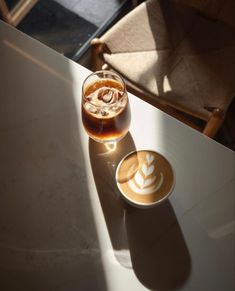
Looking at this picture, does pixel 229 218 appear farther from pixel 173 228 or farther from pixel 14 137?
pixel 14 137

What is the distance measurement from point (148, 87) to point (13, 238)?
22.3 inches

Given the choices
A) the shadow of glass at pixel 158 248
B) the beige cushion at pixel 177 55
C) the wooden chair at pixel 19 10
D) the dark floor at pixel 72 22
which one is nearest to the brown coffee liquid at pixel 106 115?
the shadow of glass at pixel 158 248

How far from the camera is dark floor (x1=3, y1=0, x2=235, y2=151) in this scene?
1560 millimetres

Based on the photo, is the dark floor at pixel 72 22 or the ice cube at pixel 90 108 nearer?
the ice cube at pixel 90 108

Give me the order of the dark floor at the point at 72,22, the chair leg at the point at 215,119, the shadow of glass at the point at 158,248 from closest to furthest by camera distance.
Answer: the shadow of glass at the point at 158,248, the chair leg at the point at 215,119, the dark floor at the point at 72,22

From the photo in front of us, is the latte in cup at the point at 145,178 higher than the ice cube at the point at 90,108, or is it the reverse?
the ice cube at the point at 90,108

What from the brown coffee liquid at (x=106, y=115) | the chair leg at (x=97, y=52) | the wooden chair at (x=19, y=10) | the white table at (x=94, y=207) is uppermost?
the brown coffee liquid at (x=106, y=115)

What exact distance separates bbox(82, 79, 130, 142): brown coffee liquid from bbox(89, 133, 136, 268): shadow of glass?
0.11ft

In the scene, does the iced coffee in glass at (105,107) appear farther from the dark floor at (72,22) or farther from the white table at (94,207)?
the dark floor at (72,22)

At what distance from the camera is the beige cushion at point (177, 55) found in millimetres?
1028

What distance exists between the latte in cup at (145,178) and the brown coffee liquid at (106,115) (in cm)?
5

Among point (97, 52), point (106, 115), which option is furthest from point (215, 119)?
point (106, 115)

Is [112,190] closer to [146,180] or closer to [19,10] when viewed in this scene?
[146,180]

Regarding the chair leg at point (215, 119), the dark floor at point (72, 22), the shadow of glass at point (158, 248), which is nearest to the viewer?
the shadow of glass at point (158, 248)
